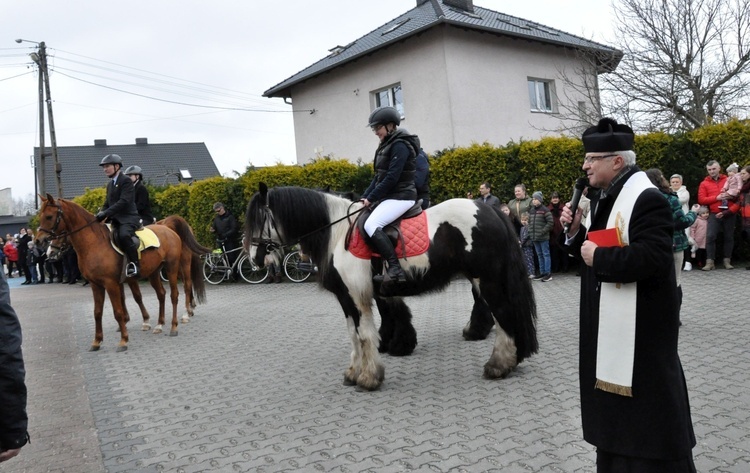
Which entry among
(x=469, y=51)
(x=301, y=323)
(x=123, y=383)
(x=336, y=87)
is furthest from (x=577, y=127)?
(x=123, y=383)

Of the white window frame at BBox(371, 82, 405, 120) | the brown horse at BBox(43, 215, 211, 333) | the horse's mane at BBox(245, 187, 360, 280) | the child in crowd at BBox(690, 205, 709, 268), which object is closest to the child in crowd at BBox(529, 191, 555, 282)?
the child in crowd at BBox(690, 205, 709, 268)

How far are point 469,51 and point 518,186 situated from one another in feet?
31.8

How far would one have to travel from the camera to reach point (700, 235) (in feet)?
40.8

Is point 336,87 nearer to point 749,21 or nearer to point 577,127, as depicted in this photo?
point 577,127

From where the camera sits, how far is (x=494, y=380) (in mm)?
5977

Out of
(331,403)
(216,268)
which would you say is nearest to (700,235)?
(331,403)

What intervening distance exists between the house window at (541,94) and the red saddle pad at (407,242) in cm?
1873

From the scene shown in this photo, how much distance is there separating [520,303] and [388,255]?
142cm

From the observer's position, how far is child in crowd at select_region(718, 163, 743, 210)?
455 inches

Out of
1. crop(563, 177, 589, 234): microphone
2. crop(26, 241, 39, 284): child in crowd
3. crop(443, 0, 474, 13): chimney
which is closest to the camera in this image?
crop(563, 177, 589, 234): microphone

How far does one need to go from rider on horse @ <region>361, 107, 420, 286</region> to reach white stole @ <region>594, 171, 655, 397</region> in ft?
10.6

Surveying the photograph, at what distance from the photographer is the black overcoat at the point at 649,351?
2531 millimetres

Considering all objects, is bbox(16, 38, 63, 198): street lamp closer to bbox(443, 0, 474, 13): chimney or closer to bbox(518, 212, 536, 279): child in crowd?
bbox(443, 0, 474, 13): chimney

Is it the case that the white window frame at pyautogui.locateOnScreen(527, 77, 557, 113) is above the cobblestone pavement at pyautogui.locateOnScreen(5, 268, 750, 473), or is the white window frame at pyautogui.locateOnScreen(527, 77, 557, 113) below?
above
